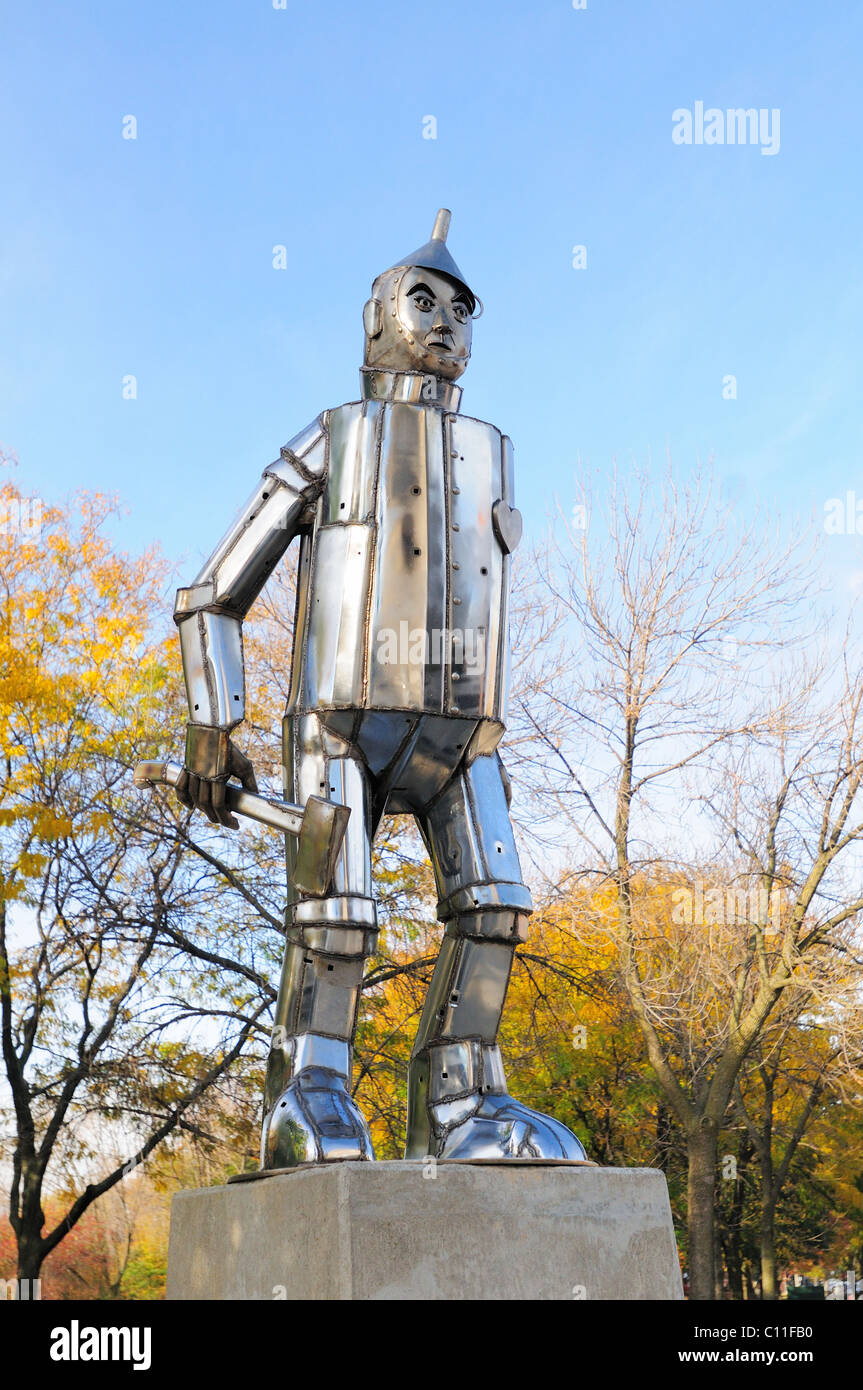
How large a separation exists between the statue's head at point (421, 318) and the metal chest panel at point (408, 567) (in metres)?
0.29

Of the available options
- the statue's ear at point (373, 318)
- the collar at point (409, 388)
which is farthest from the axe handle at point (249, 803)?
the statue's ear at point (373, 318)

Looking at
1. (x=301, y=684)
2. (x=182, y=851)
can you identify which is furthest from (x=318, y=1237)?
(x=182, y=851)

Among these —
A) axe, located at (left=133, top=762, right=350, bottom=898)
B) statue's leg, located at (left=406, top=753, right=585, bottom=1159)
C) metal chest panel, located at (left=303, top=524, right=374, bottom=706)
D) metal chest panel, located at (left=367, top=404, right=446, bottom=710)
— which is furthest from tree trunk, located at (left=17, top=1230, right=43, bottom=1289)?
metal chest panel, located at (left=367, top=404, right=446, bottom=710)

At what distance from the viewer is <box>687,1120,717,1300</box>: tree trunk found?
1453cm

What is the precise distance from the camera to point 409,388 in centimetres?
450

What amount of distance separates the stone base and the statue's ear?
288cm

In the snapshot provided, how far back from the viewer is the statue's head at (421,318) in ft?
14.9

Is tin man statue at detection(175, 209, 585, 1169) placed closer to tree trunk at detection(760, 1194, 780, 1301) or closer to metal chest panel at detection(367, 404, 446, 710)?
metal chest panel at detection(367, 404, 446, 710)

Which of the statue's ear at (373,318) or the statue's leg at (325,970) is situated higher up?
the statue's ear at (373,318)

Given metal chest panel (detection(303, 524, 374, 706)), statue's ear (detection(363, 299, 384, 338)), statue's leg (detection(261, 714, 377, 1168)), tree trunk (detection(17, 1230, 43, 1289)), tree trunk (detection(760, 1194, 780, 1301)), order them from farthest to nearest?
tree trunk (detection(760, 1194, 780, 1301)) < tree trunk (detection(17, 1230, 43, 1289)) < statue's ear (detection(363, 299, 384, 338)) < metal chest panel (detection(303, 524, 374, 706)) < statue's leg (detection(261, 714, 377, 1168))

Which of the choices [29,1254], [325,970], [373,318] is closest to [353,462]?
[373,318]

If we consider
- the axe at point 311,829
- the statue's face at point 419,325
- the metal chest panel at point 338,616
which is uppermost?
the statue's face at point 419,325

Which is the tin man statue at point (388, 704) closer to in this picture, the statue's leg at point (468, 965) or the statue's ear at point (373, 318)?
the statue's leg at point (468, 965)

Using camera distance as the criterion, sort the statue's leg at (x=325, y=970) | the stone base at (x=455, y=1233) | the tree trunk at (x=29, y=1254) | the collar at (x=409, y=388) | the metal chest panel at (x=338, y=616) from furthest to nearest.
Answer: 1. the tree trunk at (x=29, y=1254)
2. the collar at (x=409, y=388)
3. the metal chest panel at (x=338, y=616)
4. the statue's leg at (x=325, y=970)
5. the stone base at (x=455, y=1233)
